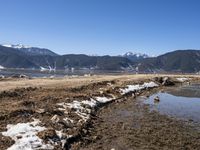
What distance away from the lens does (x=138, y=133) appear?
3036 centimetres

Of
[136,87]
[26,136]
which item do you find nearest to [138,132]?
[26,136]

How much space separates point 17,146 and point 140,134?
11080 millimetres

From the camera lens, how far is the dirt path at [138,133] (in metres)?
26.7

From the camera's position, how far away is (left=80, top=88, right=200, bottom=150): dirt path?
26.7m

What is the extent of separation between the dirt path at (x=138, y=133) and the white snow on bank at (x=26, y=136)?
3.12 meters

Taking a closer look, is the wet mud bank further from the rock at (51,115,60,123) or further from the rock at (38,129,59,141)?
the rock at (51,115,60,123)

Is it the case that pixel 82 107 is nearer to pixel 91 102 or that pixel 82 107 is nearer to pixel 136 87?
pixel 91 102

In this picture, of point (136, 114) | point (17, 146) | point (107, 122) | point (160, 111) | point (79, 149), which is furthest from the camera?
point (160, 111)

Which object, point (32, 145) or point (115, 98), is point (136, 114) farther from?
point (32, 145)

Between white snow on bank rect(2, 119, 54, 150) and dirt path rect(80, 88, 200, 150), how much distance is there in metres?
3.12

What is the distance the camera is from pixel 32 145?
23422 millimetres

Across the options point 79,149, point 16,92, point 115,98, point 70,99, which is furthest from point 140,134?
point 115,98

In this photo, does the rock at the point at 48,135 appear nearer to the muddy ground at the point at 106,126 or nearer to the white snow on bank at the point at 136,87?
the muddy ground at the point at 106,126

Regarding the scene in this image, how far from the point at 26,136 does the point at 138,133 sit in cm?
982
